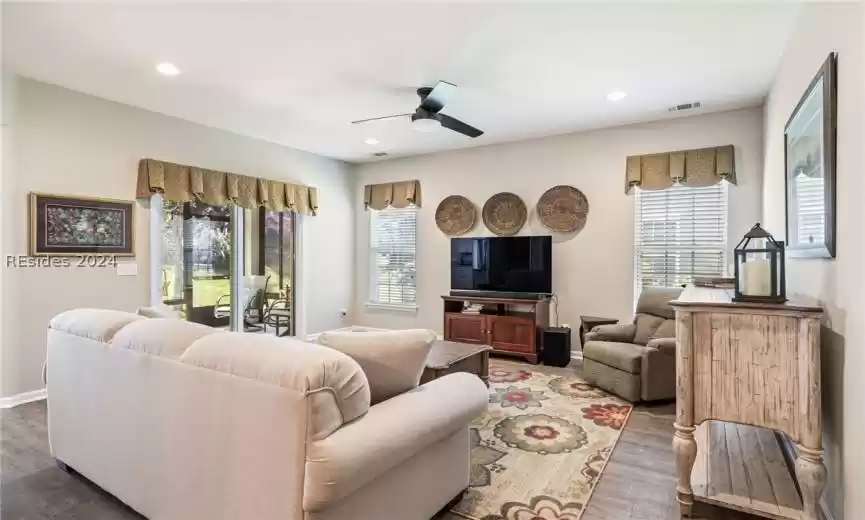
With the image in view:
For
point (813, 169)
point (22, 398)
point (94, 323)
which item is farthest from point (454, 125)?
point (22, 398)

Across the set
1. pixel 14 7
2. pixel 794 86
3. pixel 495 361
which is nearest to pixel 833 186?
pixel 794 86

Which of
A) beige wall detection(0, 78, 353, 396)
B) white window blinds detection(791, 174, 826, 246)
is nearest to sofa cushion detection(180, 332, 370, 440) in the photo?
white window blinds detection(791, 174, 826, 246)

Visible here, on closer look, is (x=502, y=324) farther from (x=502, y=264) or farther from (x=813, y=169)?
(x=813, y=169)

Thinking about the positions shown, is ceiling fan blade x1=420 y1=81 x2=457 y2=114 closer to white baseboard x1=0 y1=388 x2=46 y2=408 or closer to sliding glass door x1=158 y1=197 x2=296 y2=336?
sliding glass door x1=158 y1=197 x2=296 y2=336

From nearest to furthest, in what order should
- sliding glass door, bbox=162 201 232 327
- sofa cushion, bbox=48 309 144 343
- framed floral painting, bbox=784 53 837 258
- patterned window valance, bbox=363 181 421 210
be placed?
framed floral painting, bbox=784 53 837 258 < sofa cushion, bbox=48 309 144 343 < sliding glass door, bbox=162 201 232 327 < patterned window valance, bbox=363 181 421 210

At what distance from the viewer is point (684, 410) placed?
2037mm

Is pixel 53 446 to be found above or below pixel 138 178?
below

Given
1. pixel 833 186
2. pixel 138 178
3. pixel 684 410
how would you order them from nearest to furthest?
1. pixel 833 186
2. pixel 684 410
3. pixel 138 178

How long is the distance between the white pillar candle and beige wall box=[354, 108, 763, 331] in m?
2.90

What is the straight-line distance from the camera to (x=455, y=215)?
609 cm

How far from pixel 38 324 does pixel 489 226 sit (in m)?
4.71

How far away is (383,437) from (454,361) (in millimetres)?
1706

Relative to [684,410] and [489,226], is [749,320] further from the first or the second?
[489,226]

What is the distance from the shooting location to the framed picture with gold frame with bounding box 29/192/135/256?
3.75 m
